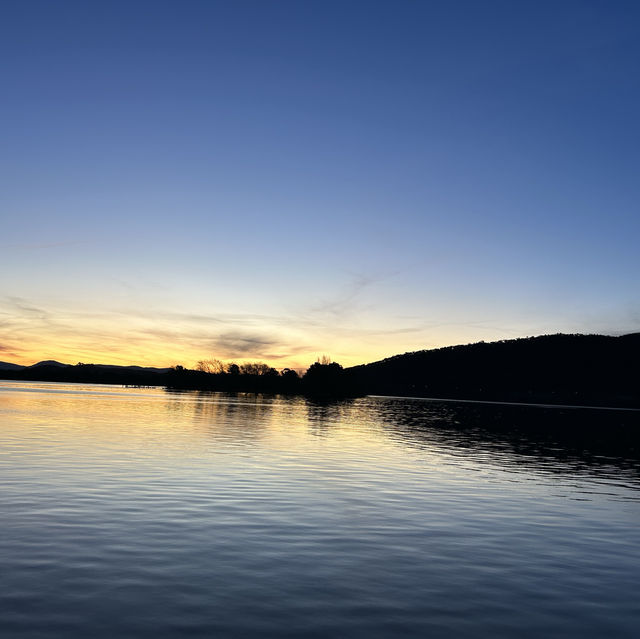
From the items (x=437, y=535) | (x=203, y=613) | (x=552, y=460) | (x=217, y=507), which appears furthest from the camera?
(x=552, y=460)

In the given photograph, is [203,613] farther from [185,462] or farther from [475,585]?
[185,462]

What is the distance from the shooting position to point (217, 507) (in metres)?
25.7

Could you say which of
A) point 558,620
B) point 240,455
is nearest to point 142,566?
point 558,620

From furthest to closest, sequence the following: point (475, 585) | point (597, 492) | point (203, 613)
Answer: point (597, 492) < point (475, 585) < point (203, 613)

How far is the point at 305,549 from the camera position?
19.3 meters

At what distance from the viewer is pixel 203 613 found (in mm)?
13148

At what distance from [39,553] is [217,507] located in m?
9.37

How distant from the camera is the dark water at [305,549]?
13234 millimetres

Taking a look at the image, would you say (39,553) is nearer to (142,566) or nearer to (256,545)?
(142,566)

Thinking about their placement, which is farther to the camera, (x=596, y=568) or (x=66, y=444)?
(x=66, y=444)

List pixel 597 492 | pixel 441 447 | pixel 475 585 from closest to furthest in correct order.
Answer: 1. pixel 475 585
2. pixel 597 492
3. pixel 441 447

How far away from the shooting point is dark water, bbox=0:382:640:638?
43.4ft

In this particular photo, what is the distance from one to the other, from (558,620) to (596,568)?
609cm

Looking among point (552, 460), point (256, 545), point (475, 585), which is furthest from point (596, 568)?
point (552, 460)
